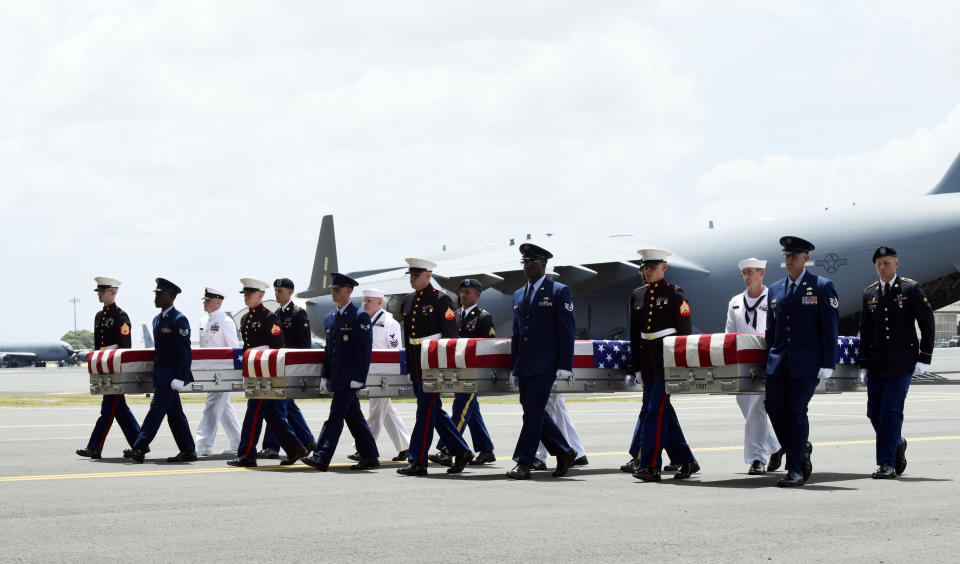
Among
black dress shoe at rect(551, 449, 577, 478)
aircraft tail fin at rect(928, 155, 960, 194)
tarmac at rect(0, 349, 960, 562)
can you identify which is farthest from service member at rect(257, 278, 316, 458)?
aircraft tail fin at rect(928, 155, 960, 194)

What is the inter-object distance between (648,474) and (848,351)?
2779mm

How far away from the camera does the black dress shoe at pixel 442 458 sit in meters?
13.1

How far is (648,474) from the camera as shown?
10.9 meters

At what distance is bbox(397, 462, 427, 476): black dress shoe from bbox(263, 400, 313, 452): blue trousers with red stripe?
2517 millimetres

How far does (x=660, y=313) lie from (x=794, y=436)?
69.1 inches

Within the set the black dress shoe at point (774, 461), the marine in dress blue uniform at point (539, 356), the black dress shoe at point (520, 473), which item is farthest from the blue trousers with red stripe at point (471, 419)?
the black dress shoe at point (774, 461)

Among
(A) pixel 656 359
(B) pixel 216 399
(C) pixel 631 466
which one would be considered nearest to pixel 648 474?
(C) pixel 631 466

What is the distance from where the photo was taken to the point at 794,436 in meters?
10.4

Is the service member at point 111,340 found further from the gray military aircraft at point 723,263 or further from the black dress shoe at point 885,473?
the gray military aircraft at point 723,263

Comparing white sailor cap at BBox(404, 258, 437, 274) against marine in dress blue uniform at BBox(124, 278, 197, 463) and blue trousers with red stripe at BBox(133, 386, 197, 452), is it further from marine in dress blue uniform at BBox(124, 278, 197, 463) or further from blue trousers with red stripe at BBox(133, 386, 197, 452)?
blue trousers with red stripe at BBox(133, 386, 197, 452)

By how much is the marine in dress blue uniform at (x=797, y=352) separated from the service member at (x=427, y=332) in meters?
3.20

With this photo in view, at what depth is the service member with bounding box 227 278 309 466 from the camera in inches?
506

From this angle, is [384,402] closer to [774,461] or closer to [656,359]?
[656,359]

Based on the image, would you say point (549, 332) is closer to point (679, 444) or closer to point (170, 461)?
point (679, 444)
